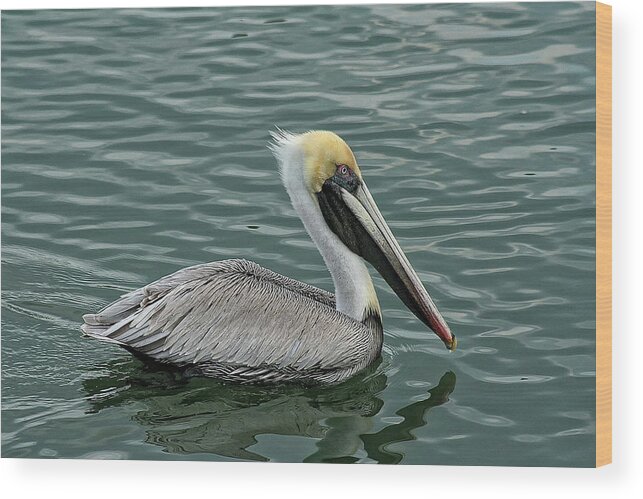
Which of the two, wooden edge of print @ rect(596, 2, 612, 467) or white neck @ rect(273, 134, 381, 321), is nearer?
wooden edge of print @ rect(596, 2, 612, 467)

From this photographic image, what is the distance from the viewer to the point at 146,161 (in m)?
5.18

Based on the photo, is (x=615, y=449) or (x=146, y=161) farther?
A: (x=146, y=161)

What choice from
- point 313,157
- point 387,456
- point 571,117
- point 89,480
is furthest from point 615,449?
point 89,480

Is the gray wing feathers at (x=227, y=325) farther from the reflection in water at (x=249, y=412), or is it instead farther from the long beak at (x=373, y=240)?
Result: the long beak at (x=373, y=240)

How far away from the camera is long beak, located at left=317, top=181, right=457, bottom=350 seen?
500cm

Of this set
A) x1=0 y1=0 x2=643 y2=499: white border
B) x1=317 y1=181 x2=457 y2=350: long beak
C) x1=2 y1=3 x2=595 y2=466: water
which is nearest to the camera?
x1=0 y1=0 x2=643 y2=499: white border

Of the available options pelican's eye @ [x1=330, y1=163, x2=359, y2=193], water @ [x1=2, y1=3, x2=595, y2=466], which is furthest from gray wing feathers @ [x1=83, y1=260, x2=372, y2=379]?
pelican's eye @ [x1=330, y1=163, x2=359, y2=193]

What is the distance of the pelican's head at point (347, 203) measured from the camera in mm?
5004

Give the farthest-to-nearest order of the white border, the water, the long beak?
the long beak
the water
the white border

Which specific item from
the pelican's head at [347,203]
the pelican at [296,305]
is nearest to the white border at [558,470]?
the pelican at [296,305]

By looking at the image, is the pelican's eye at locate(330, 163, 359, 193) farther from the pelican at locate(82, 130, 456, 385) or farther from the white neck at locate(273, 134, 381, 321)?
the white neck at locate(273, 134, 381, 321)

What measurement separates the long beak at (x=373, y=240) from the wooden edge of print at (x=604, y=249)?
1.93 ft

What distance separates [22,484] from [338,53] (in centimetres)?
191

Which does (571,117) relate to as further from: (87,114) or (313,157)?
(87,114)
